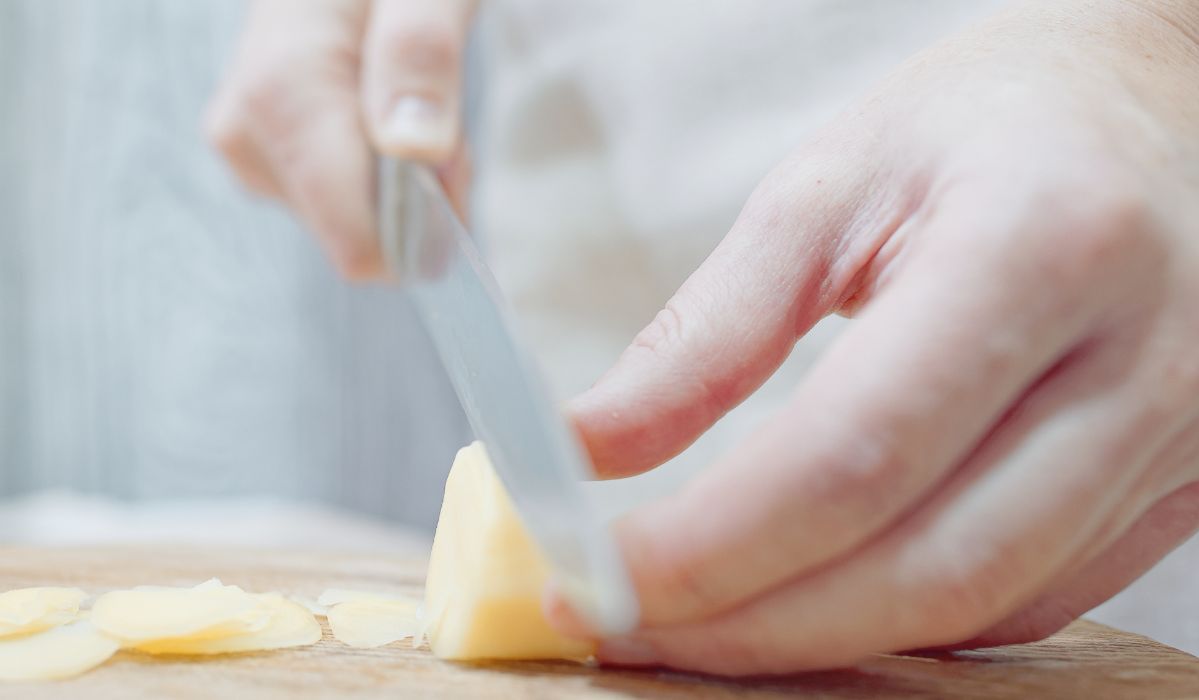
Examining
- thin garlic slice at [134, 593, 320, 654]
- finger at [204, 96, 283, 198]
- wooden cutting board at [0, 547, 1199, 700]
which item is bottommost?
wooden cutting board at [0, 547, 1199, 700]

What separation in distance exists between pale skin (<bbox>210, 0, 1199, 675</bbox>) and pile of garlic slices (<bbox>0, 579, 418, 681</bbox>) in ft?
0.59

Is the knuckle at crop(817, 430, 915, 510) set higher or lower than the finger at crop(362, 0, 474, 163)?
lower

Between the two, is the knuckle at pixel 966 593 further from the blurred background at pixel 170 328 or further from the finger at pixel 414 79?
the blurred background at pixel 170 328

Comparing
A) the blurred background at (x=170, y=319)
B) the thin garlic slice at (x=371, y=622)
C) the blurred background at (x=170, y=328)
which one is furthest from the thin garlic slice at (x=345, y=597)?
the blurred background at (x=170, y=319)

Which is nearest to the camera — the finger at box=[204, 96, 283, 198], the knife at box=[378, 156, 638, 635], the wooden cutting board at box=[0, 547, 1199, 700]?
the knife at box=[378, 156, 638, 635]

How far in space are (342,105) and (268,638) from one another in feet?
1.97

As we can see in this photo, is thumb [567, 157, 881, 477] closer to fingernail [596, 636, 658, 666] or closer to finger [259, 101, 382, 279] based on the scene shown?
fingernail [596, 636, 658, 666]

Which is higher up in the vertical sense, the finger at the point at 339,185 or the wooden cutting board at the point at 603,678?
the finger at the point at 339,185

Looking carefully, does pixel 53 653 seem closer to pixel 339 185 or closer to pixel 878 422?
pixel 878 422

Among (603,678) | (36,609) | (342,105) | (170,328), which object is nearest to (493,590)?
(603,678)

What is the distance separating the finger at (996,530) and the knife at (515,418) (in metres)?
0.09

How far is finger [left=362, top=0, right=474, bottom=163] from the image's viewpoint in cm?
89

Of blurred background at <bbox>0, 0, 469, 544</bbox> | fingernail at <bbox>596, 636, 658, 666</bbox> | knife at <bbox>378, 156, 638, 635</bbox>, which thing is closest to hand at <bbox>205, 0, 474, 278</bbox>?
knife at <bbox>378, 156, 638, 635</bbox>

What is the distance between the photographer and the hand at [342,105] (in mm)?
907
